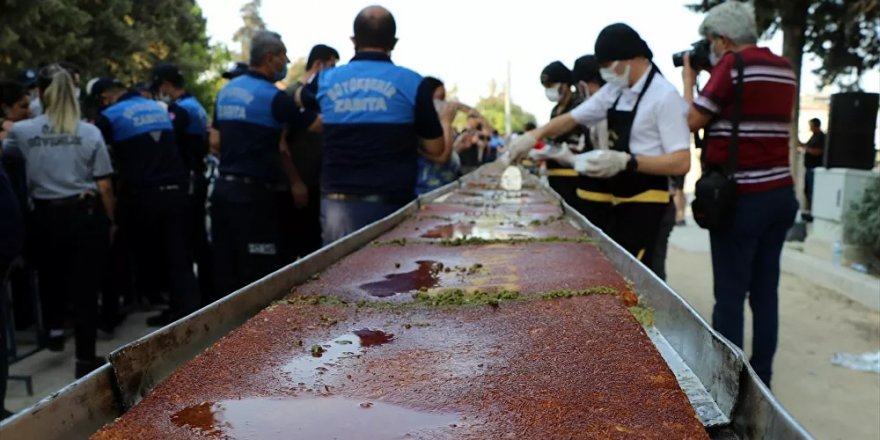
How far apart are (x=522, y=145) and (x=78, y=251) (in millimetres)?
2831

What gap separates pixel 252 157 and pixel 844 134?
8.70 m

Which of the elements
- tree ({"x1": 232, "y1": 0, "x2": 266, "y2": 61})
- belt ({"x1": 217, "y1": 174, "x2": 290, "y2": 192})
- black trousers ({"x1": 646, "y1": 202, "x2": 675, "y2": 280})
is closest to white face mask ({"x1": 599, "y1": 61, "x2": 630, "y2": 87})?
black trousers ({"x1": 646, "y1": 202, "x2": 675, "y2": 280})

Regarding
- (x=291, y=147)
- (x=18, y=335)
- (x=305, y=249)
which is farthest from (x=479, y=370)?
(x=18, y=335)

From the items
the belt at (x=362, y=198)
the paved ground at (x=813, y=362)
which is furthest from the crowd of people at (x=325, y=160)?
the paved ground at (x=813, y=362)

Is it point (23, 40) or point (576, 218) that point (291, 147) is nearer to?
point (576, 218)

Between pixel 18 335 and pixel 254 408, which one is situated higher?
pixel 254 408

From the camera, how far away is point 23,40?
13203 millimetres

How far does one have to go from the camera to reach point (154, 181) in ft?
16.3

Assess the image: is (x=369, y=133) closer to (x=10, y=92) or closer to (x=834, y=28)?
(x=10, y=92)

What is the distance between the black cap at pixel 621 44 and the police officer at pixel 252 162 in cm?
191

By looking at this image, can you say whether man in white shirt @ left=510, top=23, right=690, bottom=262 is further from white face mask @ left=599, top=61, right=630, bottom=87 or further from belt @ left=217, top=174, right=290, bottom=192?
belt @ left=217, top=174, right=290, bottom=192

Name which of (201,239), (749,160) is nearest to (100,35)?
(201,239)

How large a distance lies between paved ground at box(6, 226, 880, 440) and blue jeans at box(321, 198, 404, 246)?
6.50ft

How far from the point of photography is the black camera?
12.7ft
